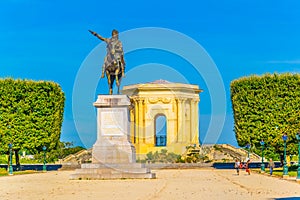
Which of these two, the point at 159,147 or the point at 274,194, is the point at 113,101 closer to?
the point at 274,194

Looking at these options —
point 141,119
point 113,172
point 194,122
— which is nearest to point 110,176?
point 113,172

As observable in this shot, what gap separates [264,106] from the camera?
52.2 metres

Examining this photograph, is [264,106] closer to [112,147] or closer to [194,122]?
[112,147]

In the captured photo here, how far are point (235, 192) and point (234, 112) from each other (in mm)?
30679

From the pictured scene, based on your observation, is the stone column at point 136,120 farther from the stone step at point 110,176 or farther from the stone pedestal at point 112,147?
the stone step at point 110,176

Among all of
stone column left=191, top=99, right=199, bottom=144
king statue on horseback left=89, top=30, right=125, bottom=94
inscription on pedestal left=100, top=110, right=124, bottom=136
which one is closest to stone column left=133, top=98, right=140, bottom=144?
stone column left=191, top=99, right=199, bottom=144

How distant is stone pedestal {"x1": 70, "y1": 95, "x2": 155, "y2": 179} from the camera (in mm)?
32000

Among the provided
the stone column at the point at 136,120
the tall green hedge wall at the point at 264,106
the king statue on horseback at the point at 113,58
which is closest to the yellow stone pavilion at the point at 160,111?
the stone column at the point at 136,120

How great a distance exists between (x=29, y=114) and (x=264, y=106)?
1852 cm

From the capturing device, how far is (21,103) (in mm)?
49875

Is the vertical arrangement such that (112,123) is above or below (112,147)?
above

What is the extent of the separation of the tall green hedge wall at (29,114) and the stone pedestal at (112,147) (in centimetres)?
1757

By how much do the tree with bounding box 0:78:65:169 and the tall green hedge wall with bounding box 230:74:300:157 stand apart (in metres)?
14.8

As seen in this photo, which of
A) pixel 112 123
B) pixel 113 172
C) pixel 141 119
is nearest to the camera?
pixel 113 172
